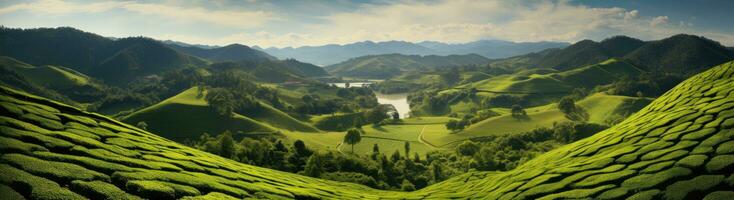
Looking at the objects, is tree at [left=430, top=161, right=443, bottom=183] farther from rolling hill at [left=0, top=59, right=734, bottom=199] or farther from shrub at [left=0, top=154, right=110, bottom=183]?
shrub at [left=0, top=154, right=110, bottom=183]

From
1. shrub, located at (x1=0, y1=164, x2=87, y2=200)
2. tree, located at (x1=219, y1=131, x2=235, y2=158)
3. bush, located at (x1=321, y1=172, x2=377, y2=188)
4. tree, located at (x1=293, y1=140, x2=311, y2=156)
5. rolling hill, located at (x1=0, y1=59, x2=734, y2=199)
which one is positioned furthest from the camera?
tree, located at (x1=293, y1=140, x2=311, y2=156)

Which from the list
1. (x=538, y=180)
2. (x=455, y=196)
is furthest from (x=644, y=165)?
(x=455, y=196)

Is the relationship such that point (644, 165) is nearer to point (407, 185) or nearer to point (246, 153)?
point (407, 185)

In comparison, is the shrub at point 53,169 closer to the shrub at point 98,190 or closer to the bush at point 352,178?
the shrub at point 98,190

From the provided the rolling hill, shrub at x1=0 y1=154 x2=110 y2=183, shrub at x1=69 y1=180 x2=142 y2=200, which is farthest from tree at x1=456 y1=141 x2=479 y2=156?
shrub at x1=69 y1=180 x2=142 y2=200

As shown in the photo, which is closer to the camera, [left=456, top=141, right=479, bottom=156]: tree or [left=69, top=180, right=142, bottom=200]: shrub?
[left=69, top=180, right=142, bottom=200]: shrub

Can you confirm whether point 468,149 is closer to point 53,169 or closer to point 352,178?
point 352,178

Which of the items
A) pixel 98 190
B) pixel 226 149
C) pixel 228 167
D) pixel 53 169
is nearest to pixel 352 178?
pixel 226 149

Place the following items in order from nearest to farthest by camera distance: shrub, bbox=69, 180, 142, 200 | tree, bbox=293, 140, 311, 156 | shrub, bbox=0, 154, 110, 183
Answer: shrub, bbox=69, 180, 142, 200 < shrub, bbox=0, 154, 110, 183 < tree, bbox=293, 140, 311, 156

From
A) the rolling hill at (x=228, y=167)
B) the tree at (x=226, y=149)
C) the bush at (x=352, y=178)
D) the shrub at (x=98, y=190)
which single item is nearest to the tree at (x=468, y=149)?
the bush at (x=352, y=178)
